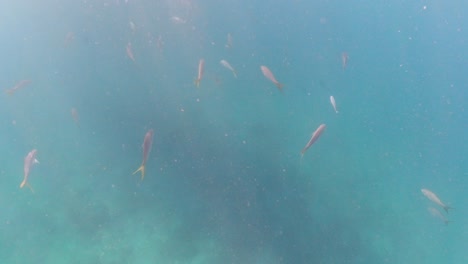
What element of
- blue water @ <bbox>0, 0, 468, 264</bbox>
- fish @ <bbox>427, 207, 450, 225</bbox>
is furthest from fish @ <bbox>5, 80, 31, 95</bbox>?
fish @ <bbox>427, 207, 450, 225</bbox>

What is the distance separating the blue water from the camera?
1002 centimetres

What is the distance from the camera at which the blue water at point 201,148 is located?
1002cm

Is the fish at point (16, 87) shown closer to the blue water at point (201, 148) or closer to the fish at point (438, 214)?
the blue water at point (201, 148)

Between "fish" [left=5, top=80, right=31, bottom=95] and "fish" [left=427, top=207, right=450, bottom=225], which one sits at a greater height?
"fish" [left=5, top=80, right=31, bottom=95]

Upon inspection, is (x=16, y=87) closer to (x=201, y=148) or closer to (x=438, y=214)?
(x=201, y=148)

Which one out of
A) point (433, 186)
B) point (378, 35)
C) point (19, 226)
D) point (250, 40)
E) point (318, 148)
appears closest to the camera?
point (19, 226)

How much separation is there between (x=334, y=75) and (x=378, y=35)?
8.52 m

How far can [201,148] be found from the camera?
11.4 m

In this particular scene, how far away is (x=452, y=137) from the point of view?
2177 centimetres

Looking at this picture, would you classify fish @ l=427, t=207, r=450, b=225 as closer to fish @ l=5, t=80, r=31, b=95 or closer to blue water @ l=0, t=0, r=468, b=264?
blue water @ l=0, t=0, r=468, b=264

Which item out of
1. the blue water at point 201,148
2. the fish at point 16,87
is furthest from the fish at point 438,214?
the fish at point 16,87

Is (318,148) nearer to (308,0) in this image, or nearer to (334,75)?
(334,75)

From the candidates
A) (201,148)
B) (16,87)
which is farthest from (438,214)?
(16,87)

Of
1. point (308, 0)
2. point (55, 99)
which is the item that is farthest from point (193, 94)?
point (308, 0)
